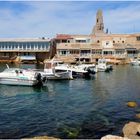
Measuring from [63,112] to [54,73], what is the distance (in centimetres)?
2655

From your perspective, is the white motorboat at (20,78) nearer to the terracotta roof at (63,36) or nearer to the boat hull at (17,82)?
the boat hull at (17,82)

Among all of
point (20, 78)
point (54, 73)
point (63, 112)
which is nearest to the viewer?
point (63, 112)

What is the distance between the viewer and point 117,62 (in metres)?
108

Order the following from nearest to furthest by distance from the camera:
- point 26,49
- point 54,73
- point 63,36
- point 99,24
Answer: point 54,73
point 26,49
point 63,36
point 99,24

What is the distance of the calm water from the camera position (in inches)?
883

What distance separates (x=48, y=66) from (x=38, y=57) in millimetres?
62196

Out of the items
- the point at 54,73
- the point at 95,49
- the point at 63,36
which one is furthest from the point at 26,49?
the point at 54,73

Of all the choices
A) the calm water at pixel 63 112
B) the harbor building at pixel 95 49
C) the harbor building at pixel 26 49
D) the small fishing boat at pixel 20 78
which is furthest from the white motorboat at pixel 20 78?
the harbor building at pixel 26 49

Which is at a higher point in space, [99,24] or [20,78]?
[99,24]

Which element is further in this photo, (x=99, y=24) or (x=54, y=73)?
(x=99, y=24)

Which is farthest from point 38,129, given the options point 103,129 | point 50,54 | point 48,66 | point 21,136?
point 50,54

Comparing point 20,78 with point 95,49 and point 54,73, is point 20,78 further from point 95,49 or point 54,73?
point 95,49

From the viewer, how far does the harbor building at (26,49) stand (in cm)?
11650

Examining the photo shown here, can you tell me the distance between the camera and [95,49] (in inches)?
4469
